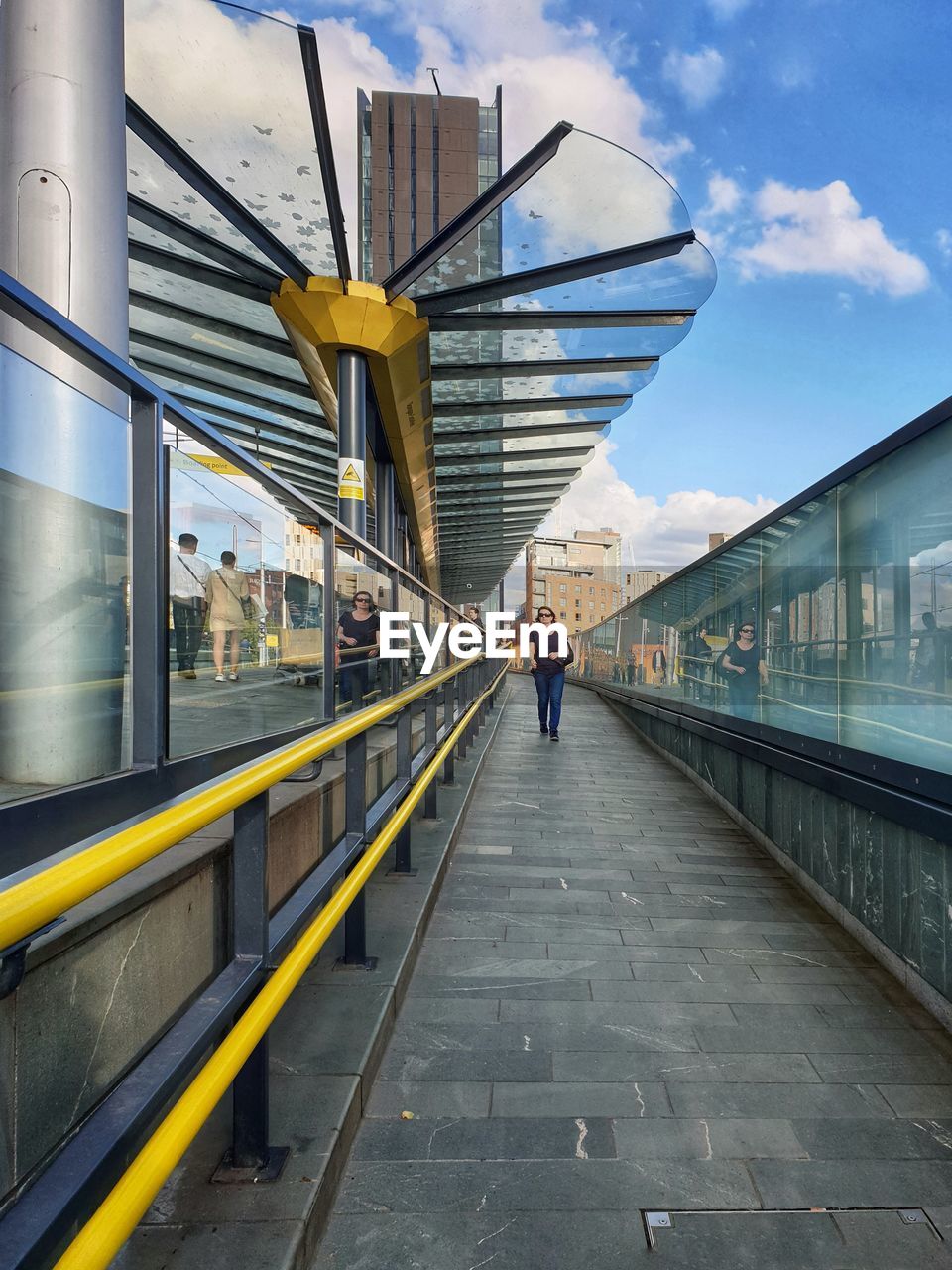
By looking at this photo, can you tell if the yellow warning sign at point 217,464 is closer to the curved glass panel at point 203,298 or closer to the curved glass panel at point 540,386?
the curved glass panel at point 203,298

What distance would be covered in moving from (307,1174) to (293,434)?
17839mm

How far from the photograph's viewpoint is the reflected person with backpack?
5773mm

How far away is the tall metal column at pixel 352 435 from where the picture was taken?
34.6 feet

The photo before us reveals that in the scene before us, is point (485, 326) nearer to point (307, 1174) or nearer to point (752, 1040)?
point (752, 1040)

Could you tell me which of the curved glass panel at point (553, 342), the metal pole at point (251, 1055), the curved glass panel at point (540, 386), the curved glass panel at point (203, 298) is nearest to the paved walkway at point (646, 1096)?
the metal pole at point (251, 1055)

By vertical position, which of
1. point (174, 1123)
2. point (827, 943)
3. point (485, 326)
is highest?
point (485, 326)

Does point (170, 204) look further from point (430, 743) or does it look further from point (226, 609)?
point (226, 609)

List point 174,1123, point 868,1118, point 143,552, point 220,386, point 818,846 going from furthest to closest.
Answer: point 220,386, point 818,846, point 868,1118, point 143,552, point 174,1123

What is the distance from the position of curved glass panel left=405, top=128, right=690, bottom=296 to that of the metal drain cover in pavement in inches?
347

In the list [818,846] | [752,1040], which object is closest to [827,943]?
[818,846]

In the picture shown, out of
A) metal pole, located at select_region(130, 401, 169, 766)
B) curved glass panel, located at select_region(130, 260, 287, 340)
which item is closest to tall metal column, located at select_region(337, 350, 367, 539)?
curved glass panel, located at select_region(130, 260, 287, 340)

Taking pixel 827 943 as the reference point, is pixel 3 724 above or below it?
above

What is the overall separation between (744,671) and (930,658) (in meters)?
2.94

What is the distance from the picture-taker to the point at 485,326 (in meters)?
11.2
